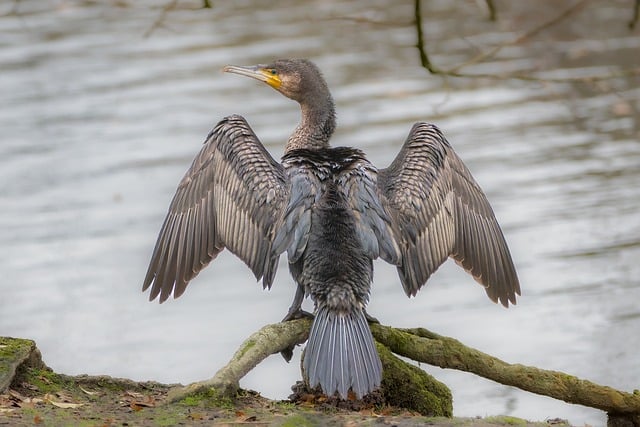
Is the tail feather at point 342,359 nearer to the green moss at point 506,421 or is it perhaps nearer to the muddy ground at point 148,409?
the muddy ground at point 148,409

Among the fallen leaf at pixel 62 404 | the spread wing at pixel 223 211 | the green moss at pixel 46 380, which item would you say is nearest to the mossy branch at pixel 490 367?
the spread wing at pixel 223 211

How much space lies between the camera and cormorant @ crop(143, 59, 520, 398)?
226 inches

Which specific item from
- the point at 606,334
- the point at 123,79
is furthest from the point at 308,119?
the point at 123,79

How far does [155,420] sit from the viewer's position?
5199 millimetres

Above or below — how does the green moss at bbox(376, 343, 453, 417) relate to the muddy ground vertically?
above

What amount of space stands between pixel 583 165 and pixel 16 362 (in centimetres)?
812

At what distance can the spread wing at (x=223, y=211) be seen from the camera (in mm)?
6395

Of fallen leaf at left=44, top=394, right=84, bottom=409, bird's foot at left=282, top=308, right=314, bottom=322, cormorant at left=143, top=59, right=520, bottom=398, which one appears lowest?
fallen leaf at left=44, top=394, right=84, bottom=409

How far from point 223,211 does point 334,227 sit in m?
0.79

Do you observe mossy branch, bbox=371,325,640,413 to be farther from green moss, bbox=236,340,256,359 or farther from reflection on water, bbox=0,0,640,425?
reflection on water, bbox=0,0,640,425

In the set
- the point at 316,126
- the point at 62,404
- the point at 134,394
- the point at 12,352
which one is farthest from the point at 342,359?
the point at 316,126

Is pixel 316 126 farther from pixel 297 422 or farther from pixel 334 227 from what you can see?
pixel 297 422

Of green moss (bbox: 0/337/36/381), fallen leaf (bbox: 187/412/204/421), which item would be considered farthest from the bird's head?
fallen leaf (bbox: 187/412/204/421)

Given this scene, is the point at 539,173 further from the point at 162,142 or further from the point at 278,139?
the point at 162,142
